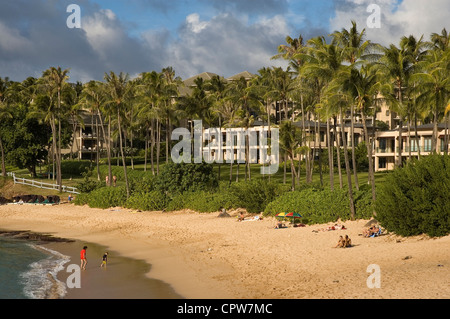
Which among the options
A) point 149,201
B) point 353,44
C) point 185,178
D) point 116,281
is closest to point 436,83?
point 353,44

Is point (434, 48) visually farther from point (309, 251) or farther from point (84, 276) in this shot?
point (84, 276)

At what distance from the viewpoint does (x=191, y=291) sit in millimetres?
20828

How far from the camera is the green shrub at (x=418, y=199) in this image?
2527cm

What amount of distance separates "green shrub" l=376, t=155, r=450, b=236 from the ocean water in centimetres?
1608

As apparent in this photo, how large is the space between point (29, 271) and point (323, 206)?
1833 centimetres

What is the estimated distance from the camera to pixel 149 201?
48.8 m

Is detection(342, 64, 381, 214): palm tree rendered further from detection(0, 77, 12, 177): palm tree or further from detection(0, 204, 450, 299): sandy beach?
detection(0, 77, 12, 177): palm tree

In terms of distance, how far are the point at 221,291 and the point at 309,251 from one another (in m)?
7.51

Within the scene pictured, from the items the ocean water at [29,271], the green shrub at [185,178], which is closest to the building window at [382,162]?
the green shrub at [185,178]

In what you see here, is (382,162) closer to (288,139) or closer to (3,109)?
(288,139)

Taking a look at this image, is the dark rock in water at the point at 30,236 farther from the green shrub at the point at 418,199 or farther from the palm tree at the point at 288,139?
the green shrub at the point at 418,199

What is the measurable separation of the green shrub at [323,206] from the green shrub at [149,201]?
45.5ft

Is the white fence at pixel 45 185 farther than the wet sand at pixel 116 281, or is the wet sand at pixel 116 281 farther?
the white fence at pixel 45 185

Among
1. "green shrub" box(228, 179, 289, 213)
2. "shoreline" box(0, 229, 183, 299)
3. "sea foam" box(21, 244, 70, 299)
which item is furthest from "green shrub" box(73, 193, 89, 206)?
"sea foam" box(21, 244, 70, 299)
